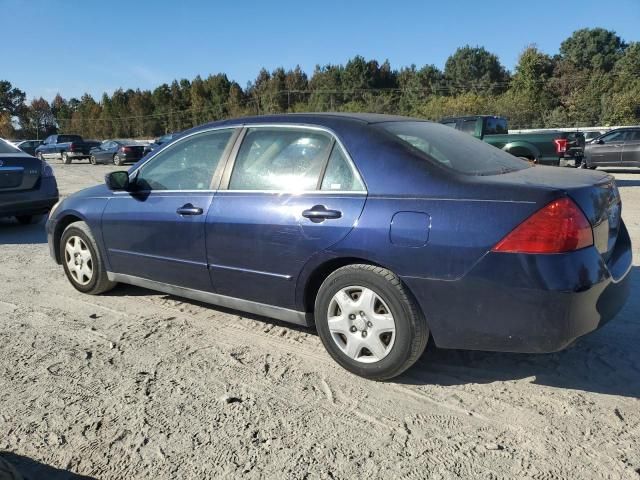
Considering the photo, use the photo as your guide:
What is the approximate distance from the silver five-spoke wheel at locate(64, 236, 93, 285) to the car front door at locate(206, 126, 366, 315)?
1.64 m

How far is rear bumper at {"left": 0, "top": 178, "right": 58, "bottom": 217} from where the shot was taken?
779cm

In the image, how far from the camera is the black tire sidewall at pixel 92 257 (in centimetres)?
470

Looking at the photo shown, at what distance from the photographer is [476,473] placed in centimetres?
233

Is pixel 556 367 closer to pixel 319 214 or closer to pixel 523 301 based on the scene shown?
pixel 523 301

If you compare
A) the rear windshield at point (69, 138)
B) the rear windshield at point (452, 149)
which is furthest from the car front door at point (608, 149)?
the rear windshield at point (69, 138)

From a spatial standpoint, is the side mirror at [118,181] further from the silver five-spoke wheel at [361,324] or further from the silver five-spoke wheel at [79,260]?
the silver five-spoke wheel at [361,324]

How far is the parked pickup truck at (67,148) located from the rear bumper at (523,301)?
30803mm

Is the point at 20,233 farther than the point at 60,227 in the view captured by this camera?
Yes

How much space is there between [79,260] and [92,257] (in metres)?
0.23

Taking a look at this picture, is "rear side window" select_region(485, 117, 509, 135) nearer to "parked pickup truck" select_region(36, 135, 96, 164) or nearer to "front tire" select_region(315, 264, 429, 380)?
"front tire" select_region(315, 264, 429, 380)

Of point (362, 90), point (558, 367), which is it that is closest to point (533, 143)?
point (558, 367)

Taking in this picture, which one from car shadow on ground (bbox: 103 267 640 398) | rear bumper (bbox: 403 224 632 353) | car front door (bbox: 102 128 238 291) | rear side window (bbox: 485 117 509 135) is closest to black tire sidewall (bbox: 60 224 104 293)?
car front door (bbox: 102 128 238 291)

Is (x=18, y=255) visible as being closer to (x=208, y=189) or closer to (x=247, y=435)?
(x=208, y=189)

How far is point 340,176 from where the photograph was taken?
326 centimetres
